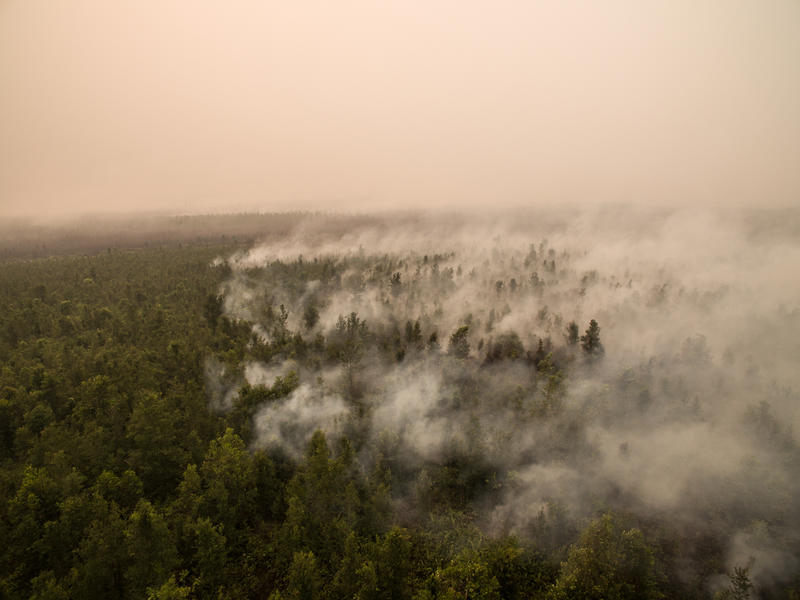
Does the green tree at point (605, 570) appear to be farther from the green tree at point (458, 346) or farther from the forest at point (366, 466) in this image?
the green tree at point (458, 346)

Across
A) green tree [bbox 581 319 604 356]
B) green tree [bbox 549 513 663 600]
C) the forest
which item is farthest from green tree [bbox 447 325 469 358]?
green tree [bbox 549 513 663 600]

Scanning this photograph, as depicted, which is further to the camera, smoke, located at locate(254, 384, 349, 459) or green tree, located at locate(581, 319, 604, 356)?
green tree, located at locate(581, 319, 604, 356)

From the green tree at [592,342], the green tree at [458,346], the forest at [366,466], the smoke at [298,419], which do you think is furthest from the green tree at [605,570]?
the green tree at [592,342]

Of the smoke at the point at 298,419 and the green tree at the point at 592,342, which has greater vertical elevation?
the smoke at the point at 298,419

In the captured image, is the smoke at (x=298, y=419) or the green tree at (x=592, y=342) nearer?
the smoke at (x=298, y=419)

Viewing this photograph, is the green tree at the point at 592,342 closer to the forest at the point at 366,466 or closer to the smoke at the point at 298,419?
the forest at the point at 366,466

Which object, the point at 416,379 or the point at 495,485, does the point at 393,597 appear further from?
the point at 416,379

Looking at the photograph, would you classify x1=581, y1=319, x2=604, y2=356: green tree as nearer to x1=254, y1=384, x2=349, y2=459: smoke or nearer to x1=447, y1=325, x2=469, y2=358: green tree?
x1=447, y1=325, x2=469, y2=358: green tree

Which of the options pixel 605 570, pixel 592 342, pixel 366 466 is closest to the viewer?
pixel 605 570

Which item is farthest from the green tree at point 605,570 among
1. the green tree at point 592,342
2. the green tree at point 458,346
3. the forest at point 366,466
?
the green tree at point 592,342

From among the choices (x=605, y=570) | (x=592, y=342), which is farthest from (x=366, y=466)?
(x=592, y=342)

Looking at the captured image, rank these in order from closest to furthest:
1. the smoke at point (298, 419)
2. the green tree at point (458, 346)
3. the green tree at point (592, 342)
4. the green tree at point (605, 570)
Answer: the green tree at point (605, 570), the smoke at point (298, 419), the green tree at point (458, 346), the green tree at point (592, 342)

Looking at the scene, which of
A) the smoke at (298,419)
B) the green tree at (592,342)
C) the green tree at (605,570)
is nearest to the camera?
the green tree at (605,570)

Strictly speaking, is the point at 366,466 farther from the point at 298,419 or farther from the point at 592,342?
the point at 592,342
